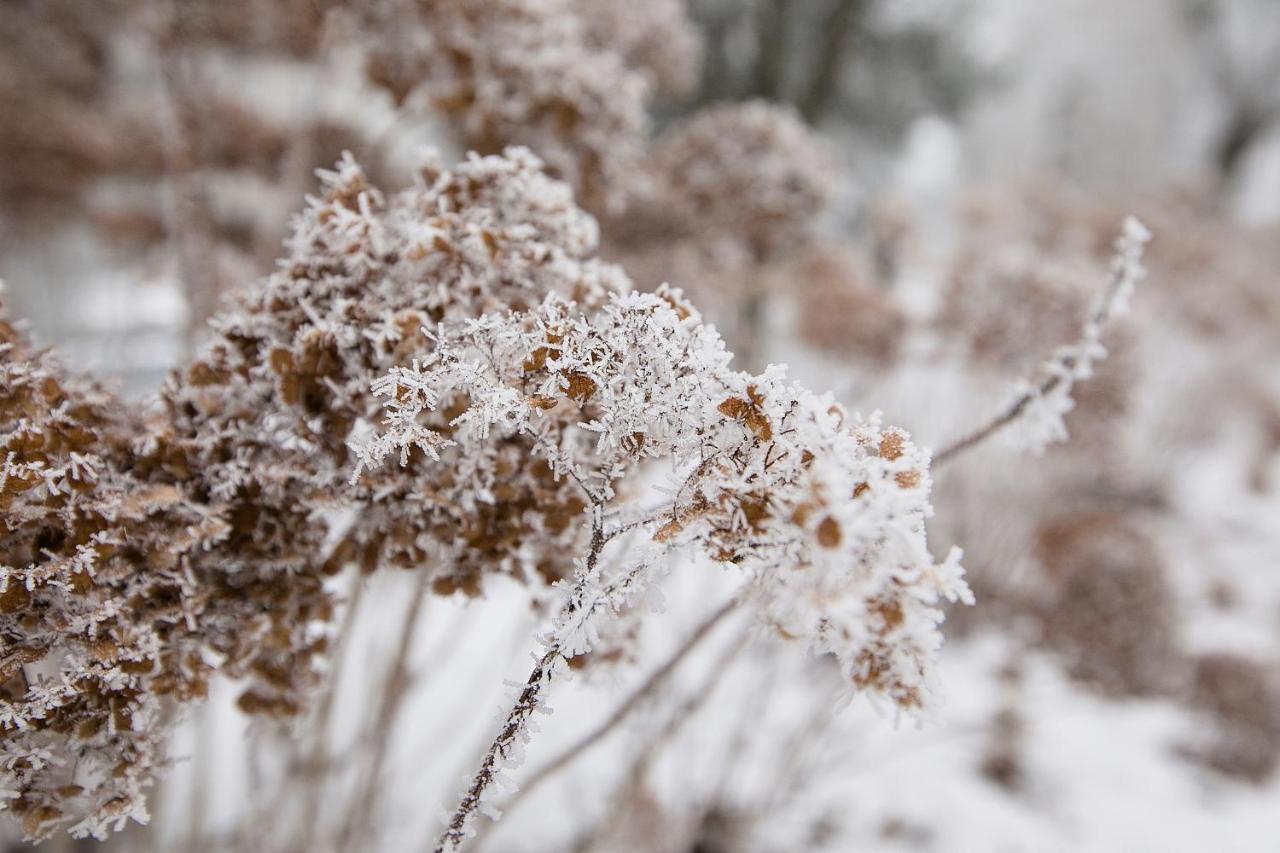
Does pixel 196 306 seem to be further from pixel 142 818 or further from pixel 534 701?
pixel 534 701

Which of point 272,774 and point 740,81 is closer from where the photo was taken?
point 272,774

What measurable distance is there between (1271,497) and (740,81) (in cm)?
543

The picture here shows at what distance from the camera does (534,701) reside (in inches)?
14.6

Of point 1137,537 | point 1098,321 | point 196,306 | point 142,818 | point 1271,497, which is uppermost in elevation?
point 1271,497

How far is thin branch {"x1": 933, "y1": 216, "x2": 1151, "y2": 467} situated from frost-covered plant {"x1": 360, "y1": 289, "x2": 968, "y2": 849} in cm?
24

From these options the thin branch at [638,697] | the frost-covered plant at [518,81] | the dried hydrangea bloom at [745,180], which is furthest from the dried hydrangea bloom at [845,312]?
the thin branch at [638,697]

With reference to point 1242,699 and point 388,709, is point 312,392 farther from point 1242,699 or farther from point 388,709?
point 1242,699

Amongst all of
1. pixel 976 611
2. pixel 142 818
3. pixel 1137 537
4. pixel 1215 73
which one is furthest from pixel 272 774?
pixel 1215 73

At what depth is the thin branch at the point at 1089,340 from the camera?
0.55 meters

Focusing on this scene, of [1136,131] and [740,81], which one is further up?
[1136,131]

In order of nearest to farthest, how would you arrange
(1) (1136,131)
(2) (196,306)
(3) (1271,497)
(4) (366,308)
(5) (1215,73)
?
(4) (366,308) < (2) (196,306) < (3) (1271,497) < (5) (1215,73) < (1) (1136,131)

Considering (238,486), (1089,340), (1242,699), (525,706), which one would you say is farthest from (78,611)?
(1242,699)

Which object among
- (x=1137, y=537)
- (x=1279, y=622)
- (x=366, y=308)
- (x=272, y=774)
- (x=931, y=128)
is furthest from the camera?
(x=931, y=128)

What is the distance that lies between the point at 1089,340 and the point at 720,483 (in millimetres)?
382
